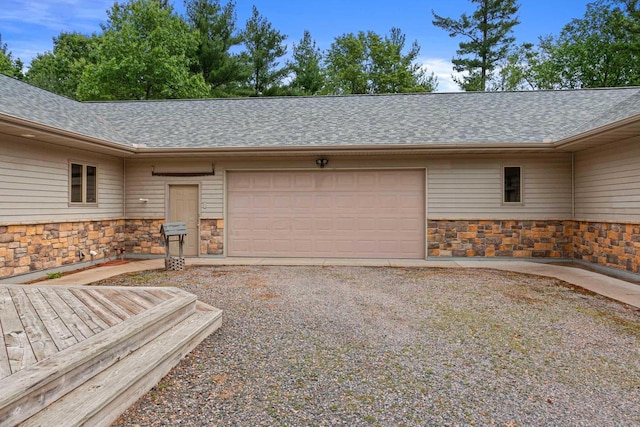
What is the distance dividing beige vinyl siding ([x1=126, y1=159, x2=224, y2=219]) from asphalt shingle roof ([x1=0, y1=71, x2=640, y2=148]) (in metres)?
0.55

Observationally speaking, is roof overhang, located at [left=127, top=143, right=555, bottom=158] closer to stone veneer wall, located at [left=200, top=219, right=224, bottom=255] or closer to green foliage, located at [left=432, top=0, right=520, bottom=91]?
stone veneer wall, located at [left=200, top=219, right=224, bottom=255]

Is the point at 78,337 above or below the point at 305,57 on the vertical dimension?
below

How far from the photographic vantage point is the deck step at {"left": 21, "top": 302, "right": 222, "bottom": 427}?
218 cm

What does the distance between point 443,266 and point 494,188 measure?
7.27 feet

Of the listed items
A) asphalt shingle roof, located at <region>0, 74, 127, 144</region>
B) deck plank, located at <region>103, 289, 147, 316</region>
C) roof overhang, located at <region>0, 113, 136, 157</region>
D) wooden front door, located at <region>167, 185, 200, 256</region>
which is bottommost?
deck plank, located at <region>103, 289, 147, 316</region>

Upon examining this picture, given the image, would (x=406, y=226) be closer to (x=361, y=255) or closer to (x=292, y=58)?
(x=361, y=255)

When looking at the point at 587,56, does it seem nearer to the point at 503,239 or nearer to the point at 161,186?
the point at 503,239

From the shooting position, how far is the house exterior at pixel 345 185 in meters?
8.27

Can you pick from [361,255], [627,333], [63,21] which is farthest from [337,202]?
[63,21]

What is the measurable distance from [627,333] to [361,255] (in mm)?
5761

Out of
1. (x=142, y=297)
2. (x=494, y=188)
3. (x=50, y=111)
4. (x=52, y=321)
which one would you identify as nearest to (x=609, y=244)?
(x=494, y=188)

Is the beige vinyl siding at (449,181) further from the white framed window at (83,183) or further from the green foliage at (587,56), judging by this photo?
the green foliage at (587,56)

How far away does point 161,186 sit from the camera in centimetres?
966

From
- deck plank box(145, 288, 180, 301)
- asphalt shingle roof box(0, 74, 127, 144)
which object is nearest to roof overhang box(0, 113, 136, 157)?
asphalt shingle roof box(0, 74, 127, 144)
